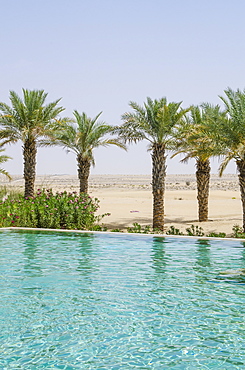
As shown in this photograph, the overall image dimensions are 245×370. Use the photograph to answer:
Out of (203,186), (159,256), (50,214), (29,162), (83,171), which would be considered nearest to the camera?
(159,256)

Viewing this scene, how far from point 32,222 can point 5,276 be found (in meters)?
8.65

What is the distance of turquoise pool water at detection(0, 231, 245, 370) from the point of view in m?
5.32

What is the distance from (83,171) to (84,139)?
66.9 inches

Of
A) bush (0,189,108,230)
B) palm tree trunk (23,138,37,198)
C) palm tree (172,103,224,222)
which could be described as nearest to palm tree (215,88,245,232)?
palm tree (172,103,224,222)

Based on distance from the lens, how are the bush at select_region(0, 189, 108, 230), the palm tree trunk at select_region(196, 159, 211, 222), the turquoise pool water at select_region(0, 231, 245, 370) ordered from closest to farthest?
the turquoise pool water at select_region(0, 231, 245, 370)
the bush at select_region(0, 189, 108, 230)
the palm tree trunk at select_region(196, 159, 211, 222)

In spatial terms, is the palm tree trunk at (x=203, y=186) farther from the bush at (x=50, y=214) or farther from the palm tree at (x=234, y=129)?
the bush at (x=50, y=214)

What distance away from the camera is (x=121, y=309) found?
23.2 feet

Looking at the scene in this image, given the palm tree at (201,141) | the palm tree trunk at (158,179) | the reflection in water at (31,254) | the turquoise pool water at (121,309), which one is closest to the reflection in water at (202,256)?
the turquoise pool water at (121,309)

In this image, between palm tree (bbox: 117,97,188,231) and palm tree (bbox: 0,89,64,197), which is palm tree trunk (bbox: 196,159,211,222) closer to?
palm tree (bbox: 117,97,188,231)

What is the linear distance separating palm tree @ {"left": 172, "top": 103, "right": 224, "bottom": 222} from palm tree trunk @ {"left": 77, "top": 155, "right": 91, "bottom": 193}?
15.6 ft

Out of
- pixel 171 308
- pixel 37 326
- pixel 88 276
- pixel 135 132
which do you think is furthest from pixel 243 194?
pixel 37 326

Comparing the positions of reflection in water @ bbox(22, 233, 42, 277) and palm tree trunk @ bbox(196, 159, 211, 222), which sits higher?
palm tree trunk @ bbox(196, 159, 211, 222)

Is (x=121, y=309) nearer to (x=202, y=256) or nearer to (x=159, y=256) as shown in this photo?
(x=159, y=256)

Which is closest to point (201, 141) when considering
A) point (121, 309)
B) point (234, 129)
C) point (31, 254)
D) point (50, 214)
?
point (234, 129)
